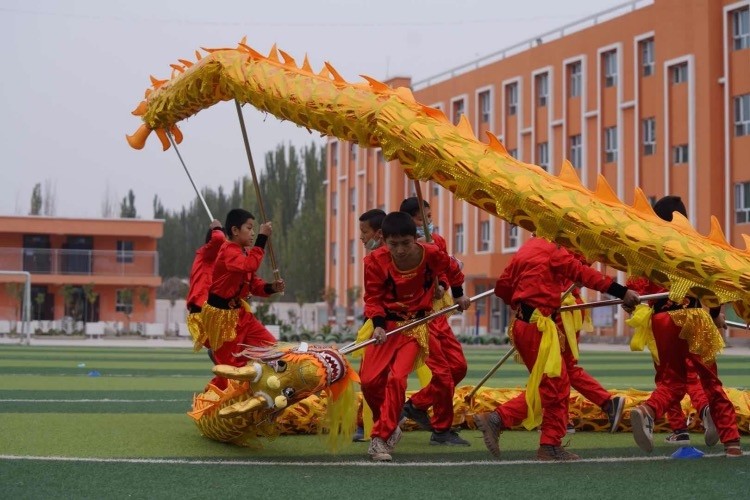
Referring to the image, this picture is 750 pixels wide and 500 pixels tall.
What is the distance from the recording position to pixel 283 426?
32.3ft

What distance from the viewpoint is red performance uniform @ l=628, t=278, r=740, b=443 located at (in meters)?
8.54

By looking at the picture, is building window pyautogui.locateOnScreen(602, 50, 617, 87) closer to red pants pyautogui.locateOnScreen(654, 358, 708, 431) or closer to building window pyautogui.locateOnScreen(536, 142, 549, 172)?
building window pyautogui.locateOnScreen(536, 142, 549, 172)

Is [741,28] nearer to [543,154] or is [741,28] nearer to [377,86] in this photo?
Result: [543,154]

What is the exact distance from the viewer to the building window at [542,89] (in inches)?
2053

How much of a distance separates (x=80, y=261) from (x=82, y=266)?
0.26 m

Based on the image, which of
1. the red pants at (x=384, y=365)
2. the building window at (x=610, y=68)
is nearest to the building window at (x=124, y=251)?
the building window at (x=610, y=68)

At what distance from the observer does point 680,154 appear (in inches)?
1729

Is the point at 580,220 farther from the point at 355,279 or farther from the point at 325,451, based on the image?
the point at 355,279

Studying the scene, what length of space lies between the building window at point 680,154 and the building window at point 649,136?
132cm

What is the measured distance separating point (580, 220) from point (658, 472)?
1.72 m

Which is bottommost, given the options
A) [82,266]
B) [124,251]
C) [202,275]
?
[202,275]

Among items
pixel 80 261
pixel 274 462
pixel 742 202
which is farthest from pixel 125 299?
pixel 274 462

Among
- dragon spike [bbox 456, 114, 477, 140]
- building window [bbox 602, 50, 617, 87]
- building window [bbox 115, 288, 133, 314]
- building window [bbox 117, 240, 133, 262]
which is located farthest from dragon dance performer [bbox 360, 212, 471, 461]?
building window [bbox 117, 240, 133, 262]

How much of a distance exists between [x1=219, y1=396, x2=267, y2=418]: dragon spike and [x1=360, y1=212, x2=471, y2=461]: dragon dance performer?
96 cm
